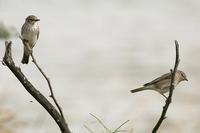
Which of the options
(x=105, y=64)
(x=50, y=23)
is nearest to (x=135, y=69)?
(x=105, y=64)

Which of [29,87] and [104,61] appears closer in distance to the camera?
[29,87]

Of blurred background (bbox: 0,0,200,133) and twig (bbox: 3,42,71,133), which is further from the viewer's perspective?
blurred background (bbox: 0,0,200,133)

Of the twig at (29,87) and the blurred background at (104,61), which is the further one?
the blurred background at (104,61)

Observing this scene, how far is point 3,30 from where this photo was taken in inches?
442

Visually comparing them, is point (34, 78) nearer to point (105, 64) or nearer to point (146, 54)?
point (105, 64)

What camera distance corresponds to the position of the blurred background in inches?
361

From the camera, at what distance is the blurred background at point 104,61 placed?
30.1 ft

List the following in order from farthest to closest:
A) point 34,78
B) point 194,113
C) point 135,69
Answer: point 135,69 → point 34,78 → point 194,113

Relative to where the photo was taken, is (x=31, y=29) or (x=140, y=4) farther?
(x=140, y=4)

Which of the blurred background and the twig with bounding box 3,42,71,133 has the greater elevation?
the twig with bounding box 3,42,71,133

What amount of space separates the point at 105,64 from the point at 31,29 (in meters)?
5.21

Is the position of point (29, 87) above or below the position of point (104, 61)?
above

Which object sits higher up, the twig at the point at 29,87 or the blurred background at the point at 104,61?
the twig at the point at 29,87

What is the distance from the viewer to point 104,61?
37.6ft
